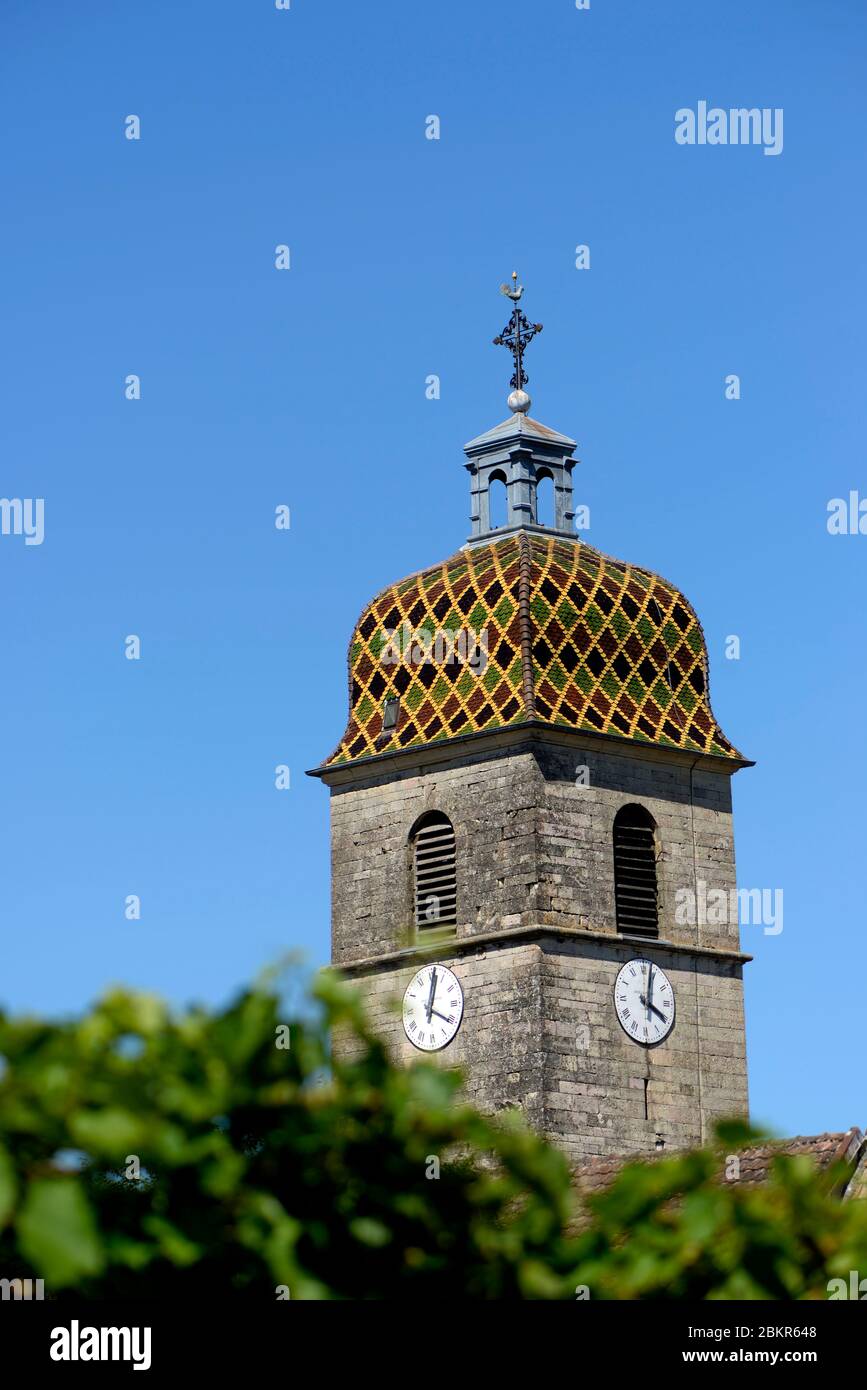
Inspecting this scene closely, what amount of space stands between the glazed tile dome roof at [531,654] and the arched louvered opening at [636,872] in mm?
1141

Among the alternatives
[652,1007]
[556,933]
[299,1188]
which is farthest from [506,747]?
[299,1188]

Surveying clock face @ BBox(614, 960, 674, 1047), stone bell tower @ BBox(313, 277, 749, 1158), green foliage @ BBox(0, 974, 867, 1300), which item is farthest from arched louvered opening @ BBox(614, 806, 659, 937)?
green foliage @ BBox(0, 974, 867, 1300)

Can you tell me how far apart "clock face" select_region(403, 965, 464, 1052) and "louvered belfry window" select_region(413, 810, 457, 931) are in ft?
2.50

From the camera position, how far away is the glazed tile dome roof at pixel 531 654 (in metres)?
40.8

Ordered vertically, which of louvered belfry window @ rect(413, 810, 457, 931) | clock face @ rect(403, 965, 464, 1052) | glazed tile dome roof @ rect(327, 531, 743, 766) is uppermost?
glazed tile dome roof @ rect(327, 531, 743, 766)

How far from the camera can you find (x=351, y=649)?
43.2 m

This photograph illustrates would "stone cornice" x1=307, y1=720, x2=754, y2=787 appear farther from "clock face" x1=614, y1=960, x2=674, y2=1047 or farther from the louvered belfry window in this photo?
"clock face" x1=614, y1=960, x2=674, y2=1047

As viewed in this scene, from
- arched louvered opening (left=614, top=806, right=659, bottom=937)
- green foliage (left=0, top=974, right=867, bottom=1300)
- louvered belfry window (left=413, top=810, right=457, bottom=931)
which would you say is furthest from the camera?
arched louvered opening (left=614, top=806, right=659, bottom=937)

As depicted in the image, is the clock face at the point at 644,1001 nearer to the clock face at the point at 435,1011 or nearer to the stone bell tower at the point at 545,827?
the stone bell tower at the point at 545,827

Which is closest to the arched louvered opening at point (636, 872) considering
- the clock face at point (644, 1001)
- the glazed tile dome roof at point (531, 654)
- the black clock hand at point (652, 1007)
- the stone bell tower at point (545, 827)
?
the stone bell tower at point (545, 827)

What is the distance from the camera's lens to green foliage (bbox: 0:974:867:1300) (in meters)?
5.17

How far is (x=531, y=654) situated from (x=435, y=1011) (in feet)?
16.2
